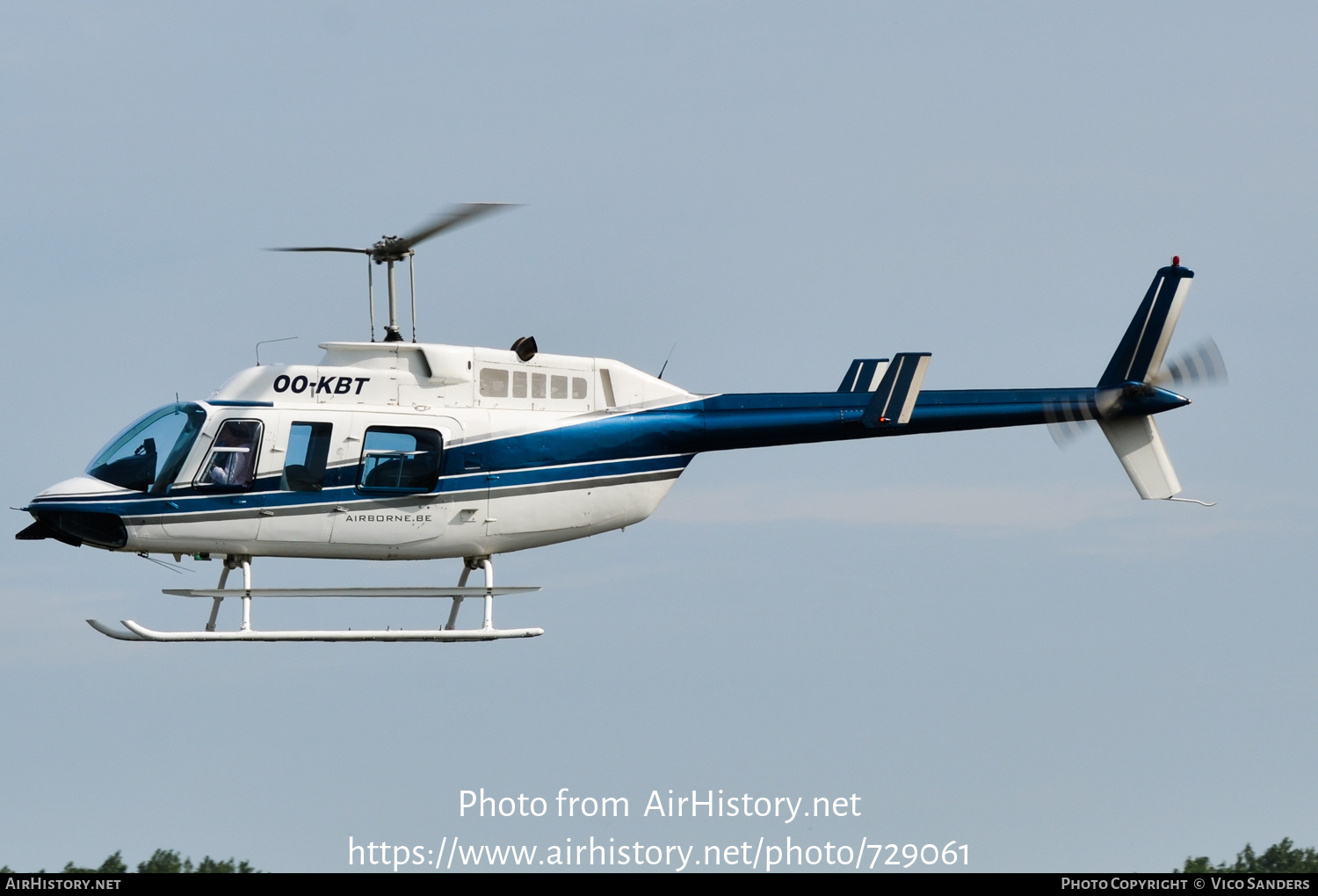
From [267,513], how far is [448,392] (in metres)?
2.47

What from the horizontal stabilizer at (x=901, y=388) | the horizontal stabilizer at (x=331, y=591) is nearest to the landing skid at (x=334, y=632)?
the horizontal stabilizer at (x=331, y=591)

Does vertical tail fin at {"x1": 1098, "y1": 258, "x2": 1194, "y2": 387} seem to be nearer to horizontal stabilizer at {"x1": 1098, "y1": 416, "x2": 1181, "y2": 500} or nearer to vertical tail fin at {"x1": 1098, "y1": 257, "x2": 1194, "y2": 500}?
vertical tail fin at {"x1": 1098, "y1": 257, "x2": 1194, "y2": 500}

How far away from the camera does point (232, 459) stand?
66.7ft

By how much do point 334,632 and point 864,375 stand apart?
24.6ft

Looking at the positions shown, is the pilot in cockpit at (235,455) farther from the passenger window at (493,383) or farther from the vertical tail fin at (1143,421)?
the vertical tail fin at (1143,421)

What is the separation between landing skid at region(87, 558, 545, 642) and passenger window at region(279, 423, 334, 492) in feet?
3.51

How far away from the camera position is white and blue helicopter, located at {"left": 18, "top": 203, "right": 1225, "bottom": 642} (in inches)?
798

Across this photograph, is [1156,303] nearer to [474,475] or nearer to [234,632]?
[474,475]

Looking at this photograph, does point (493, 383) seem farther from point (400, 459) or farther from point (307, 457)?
point (307, 457)

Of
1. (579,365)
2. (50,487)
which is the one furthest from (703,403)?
(50,487)

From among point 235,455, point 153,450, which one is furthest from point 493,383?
point 153,450

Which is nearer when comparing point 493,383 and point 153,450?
point 153,450

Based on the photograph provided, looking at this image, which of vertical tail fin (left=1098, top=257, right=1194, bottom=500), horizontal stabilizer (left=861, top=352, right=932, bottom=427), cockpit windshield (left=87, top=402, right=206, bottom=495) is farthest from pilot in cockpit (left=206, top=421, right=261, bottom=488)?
vertical tail fin (left=1098, top=257, right=1194, bottom=500)
